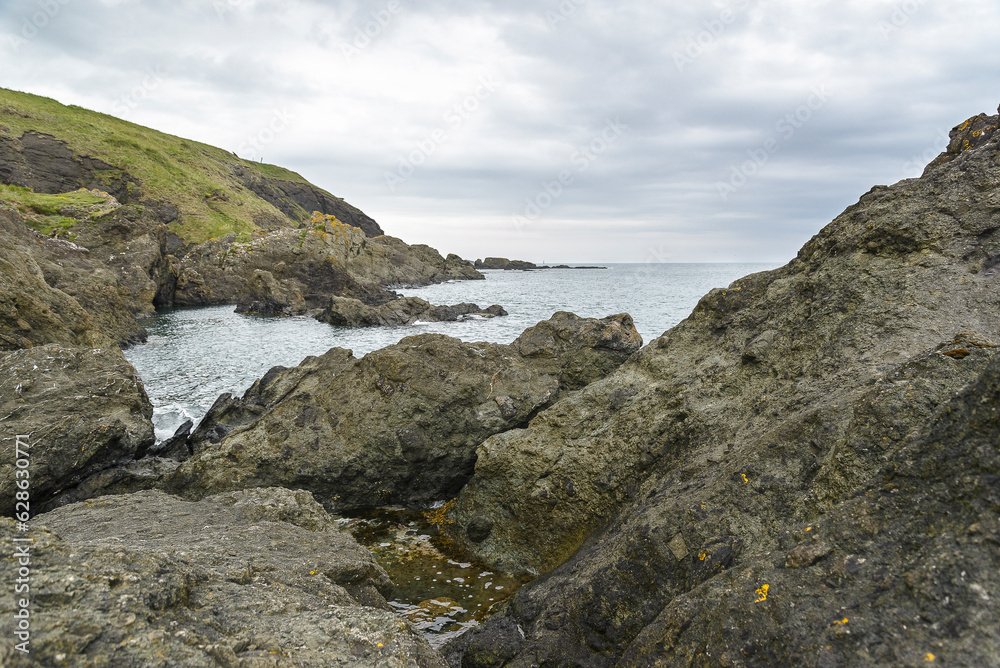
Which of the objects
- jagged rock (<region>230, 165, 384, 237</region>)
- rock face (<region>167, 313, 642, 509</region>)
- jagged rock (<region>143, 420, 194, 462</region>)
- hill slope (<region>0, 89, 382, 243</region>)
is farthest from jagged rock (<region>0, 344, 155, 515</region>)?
jagged rock (<region>230, 165, 384, 237</region>)

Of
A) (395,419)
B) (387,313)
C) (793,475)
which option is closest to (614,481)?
(793,475)

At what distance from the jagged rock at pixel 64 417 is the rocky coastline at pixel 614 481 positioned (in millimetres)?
52

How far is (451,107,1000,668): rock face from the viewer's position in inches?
117

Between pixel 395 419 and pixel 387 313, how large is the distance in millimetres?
32334

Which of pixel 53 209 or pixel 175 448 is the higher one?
pixel 53 209

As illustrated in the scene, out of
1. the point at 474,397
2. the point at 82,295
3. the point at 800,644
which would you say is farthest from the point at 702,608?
the point at 82,295

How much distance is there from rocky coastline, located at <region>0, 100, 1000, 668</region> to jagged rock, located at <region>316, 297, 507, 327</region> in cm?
2695

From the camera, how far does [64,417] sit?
9.90 m

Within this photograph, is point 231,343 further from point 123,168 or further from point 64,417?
point 123,168

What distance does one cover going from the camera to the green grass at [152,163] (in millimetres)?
77312

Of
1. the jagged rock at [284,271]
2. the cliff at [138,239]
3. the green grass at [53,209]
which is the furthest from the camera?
the jagged rock at [284,271]

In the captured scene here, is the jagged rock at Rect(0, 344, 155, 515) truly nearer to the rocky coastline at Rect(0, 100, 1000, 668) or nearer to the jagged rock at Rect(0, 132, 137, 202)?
the rocky coastline at Rect(0, 100, 1000, 668)

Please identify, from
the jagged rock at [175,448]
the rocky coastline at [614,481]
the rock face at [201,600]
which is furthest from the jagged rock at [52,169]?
the rock face at [201,600]

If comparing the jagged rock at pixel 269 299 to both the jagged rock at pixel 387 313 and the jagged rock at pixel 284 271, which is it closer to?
the jagged rock at pixel 284 271
